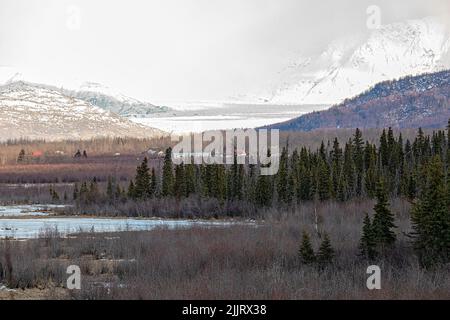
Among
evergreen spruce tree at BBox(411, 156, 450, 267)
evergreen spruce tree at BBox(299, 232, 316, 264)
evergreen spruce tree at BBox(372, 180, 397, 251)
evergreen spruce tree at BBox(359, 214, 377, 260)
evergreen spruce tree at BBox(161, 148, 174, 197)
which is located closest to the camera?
evergreen spruce tree at BBox(411, 156, 450, 267)

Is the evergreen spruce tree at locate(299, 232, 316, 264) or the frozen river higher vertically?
the evergreen spruce tree at locate(299, 232, 316, 264)

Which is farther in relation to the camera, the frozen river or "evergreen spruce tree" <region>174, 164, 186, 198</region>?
"evergreen spruce tree" <region>174, 164, 186, 198</region>

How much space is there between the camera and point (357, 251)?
24109 millimetres

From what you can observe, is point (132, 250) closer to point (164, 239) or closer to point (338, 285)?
point (164, 239)

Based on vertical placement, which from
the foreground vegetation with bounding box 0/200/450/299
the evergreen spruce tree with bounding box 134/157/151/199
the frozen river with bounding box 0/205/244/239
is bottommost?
the frozen river with bounding box 0/205/244/239

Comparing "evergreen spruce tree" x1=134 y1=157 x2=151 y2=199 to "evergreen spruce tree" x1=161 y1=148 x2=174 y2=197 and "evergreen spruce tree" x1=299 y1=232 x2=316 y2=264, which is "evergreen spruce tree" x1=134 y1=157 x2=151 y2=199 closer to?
"evergreen spruce tree" x1=161 y1=148 x2=174 y2=197

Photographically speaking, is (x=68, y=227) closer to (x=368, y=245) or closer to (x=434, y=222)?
(x=368, y=245)

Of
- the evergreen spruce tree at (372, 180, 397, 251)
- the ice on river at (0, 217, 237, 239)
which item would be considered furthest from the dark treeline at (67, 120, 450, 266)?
the evergreen spruce tree at (372, 180, 397, 251)

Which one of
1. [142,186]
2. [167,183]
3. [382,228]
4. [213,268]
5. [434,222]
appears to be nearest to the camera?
[213,268]

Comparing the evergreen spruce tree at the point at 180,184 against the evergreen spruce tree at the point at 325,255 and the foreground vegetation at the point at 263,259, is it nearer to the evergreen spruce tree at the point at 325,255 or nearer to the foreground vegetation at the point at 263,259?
the foreground vegetation at the point at 263,259

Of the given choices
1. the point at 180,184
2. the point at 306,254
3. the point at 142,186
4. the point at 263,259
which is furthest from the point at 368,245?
the point at 142,186

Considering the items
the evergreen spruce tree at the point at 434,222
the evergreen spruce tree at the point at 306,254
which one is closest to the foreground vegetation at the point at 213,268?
the evergreen spruce tree at the point at 306,254

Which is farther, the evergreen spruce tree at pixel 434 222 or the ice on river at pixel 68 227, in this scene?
the ice on river at pixel 68 227

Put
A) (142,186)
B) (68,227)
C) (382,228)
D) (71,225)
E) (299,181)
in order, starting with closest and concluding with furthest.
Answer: (382,228) < (68,227) < (71,225) < (299,181) < (142,186)
